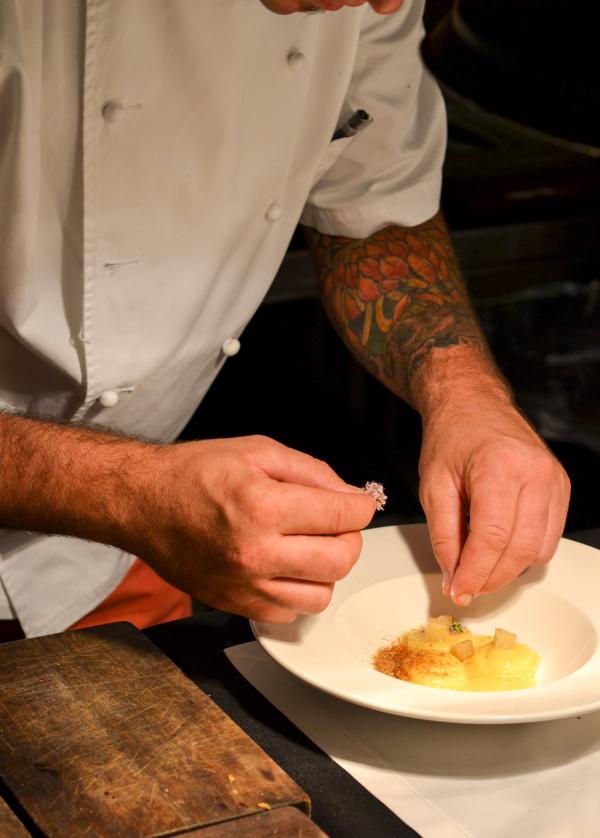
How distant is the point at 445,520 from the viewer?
1453mm

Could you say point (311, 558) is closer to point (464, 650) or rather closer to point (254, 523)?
point (254, 523)

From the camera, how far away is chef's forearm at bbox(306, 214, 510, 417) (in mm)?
1849

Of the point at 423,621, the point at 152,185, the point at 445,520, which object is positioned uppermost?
the point at 152,185

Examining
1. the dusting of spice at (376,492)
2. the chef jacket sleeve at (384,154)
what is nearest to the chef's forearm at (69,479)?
the dusting of spice at (376,492)

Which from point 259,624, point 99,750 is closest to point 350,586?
point 259,624

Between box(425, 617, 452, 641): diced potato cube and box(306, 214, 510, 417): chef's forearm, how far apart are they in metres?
0.49

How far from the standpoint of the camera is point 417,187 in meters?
1.99

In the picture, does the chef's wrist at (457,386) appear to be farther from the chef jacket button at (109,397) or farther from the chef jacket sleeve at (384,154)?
the chef jacket button at (109,397)

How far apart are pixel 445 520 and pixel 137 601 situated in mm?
778

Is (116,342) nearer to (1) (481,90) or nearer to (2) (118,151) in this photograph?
(2) (118,151)

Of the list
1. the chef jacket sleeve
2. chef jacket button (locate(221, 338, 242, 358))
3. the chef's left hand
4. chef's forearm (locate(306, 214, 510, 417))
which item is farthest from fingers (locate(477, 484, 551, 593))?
the chef jacket sleeve

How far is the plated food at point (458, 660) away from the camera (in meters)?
1.29

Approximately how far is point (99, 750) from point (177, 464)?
336mm

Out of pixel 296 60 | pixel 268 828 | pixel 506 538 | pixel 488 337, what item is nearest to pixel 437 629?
pixel 506 538
